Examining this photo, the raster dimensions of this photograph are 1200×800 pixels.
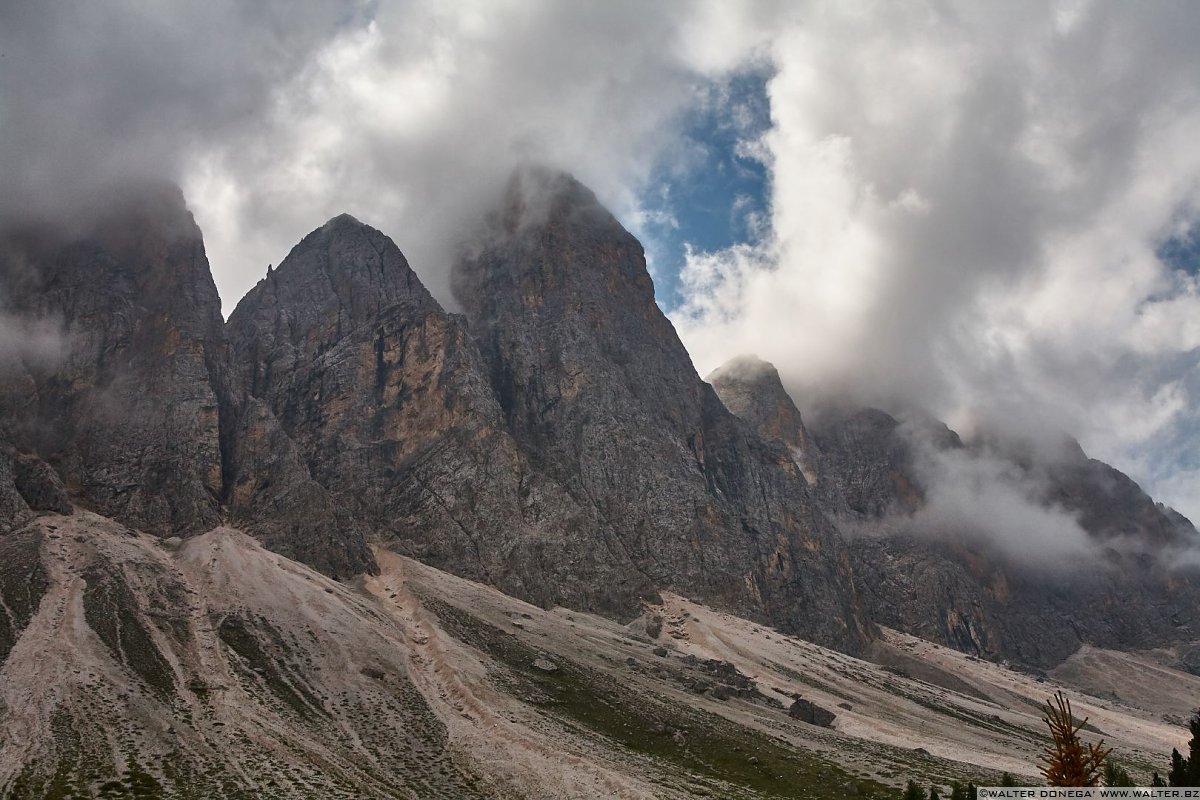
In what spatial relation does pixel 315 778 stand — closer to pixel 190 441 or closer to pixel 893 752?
pixel 893 752

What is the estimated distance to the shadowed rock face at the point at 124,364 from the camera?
131 metres

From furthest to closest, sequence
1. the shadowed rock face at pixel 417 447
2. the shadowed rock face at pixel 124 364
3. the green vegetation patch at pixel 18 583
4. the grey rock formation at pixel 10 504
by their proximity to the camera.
→ the shadowed rock face at pixel 417 447, the shadowed rock face at pixel 124 364, the grey rock formation at pixel 10 504, the green vegetation patch at pixel 18 583

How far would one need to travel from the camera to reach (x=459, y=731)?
7600cm

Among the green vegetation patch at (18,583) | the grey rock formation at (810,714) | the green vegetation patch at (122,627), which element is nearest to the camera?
the green vegetation patch at (122,627)

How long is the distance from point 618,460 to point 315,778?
132600 mm

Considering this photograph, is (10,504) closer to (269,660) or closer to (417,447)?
(269,660)

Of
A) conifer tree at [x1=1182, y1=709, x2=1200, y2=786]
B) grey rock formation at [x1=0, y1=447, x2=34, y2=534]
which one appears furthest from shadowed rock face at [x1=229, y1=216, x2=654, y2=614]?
conifer tree at [x1=1182, y1=709, x2=1200, y2=786]

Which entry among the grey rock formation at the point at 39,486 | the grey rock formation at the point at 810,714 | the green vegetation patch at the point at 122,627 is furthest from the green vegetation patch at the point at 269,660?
the grey rock formation at the point at 810,714

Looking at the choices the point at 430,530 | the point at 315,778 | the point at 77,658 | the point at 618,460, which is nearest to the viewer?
the point at 315,778

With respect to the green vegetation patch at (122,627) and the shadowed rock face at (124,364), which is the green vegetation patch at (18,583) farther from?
the shadowed rock face at (124,364)

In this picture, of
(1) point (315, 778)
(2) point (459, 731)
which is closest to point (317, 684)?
(2) point (459, 731)

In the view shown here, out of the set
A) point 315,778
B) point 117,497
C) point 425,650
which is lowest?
point 315,778

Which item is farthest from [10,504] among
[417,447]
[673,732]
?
[673,732]

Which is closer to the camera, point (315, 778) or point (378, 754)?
point (315, 778)
